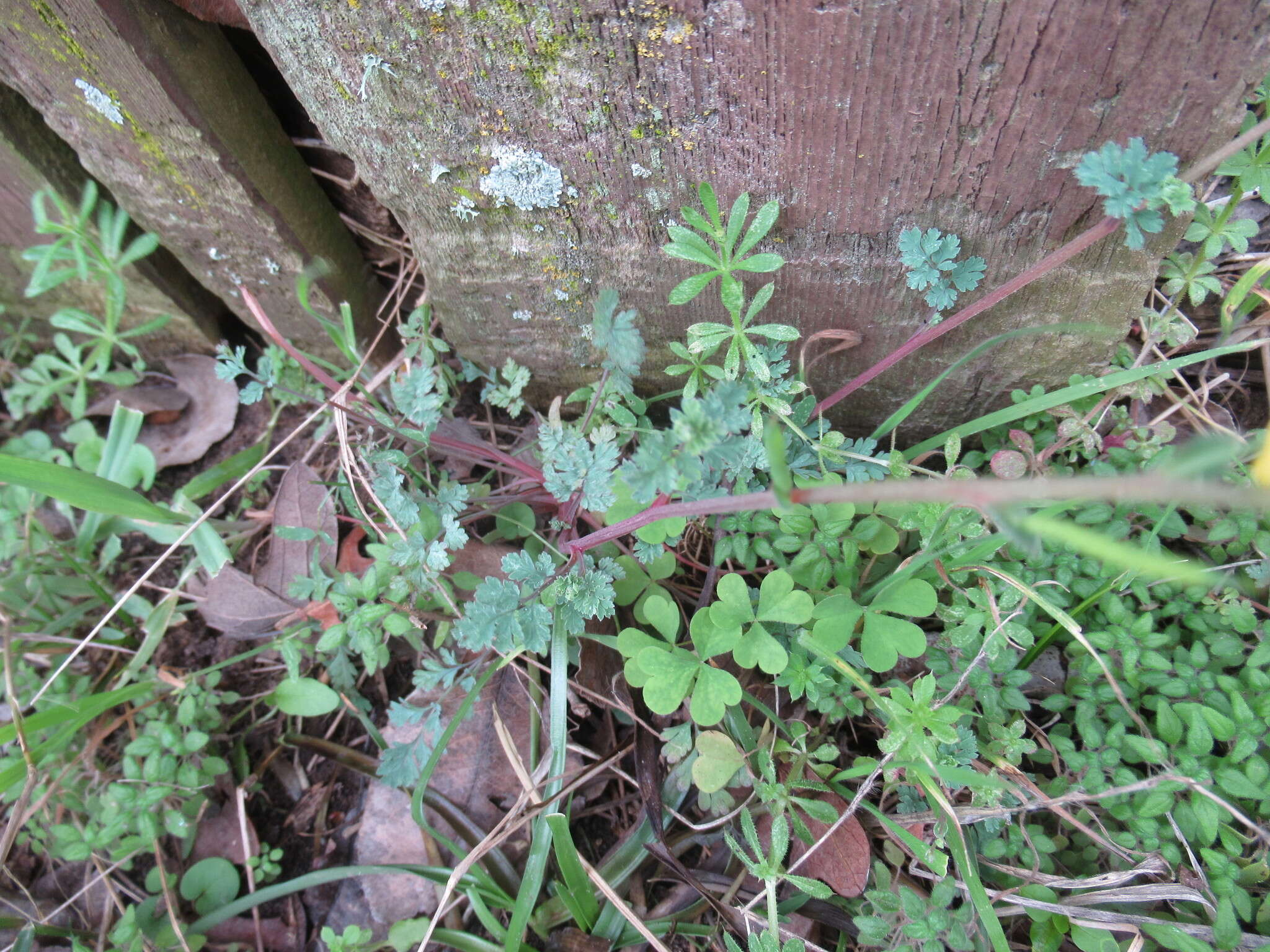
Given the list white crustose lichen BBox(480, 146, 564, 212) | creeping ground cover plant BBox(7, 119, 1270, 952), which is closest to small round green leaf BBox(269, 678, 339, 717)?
creeping ground cover plant BBox(7, 119, 1270, 952)

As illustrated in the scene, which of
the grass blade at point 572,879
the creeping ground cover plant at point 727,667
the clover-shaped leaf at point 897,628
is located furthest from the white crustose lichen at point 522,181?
the grass blade at point 572,879

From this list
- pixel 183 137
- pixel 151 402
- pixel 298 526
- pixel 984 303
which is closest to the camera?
pixel 984 303

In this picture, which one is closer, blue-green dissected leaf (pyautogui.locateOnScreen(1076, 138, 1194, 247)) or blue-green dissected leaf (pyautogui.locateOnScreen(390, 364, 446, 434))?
blue-green dissected leaf (pyautogui.locateOnScreen(1076, 138, 1194, 247))

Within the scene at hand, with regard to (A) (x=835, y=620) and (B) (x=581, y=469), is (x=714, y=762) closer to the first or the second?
(A) (x=835, y=620)

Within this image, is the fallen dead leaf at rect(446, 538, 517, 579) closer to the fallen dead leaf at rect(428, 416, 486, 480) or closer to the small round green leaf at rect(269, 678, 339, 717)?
the fallen dead leaf at rect(428, 416, 486, 480)

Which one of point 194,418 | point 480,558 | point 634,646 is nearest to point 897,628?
point 634,646

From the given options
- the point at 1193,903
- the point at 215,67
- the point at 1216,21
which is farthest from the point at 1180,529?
the point at 215,67
